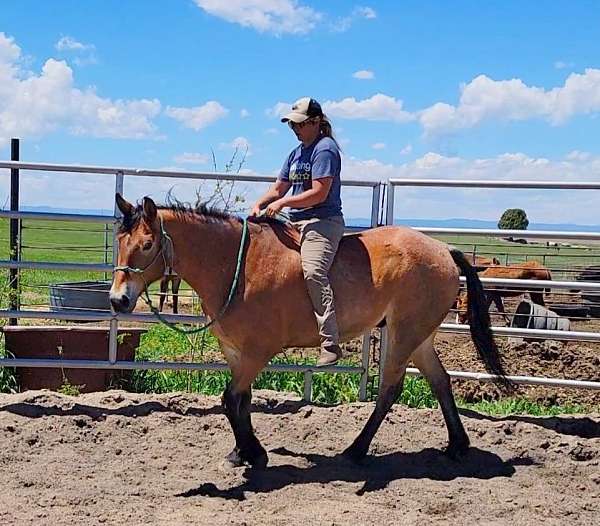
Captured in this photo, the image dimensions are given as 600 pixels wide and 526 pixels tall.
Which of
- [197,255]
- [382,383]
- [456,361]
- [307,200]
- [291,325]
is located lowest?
[456,361]

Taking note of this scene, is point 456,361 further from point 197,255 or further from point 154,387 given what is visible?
point 197,255

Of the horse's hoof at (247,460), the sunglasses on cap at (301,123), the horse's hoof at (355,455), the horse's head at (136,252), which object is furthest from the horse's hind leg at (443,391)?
the horse's head at (136,252)

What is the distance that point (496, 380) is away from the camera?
559 cm

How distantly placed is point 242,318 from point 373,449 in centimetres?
139

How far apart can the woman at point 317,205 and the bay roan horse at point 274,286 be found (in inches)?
5.0

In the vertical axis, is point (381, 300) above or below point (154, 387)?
above

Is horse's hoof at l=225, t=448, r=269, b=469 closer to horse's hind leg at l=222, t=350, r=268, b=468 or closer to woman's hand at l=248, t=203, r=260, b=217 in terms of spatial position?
horse's hind leg at l=222, t=350, r=268, b=468

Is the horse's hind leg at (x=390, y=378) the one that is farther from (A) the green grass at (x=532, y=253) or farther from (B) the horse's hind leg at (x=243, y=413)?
(A) the green grass at (x=532, y=253)

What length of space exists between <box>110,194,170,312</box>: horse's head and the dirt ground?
1079 mm

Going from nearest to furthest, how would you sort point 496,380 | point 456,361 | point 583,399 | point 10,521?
point 10,521 → point 496,380 → point 583,399 → point 456,361

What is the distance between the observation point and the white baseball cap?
482cm

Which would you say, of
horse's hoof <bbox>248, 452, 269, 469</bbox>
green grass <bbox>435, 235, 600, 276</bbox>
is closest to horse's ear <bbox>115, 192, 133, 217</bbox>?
horse's hoof <bbox>248, 452, 269, 469</bbox>

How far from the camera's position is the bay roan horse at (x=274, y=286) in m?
4.55

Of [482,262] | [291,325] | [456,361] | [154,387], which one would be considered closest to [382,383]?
[291,325]
